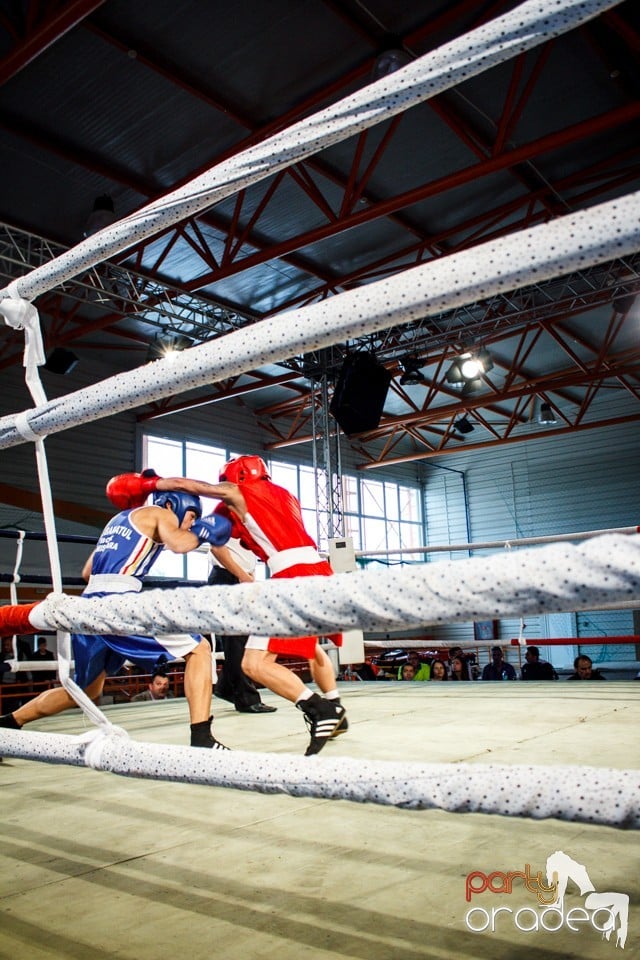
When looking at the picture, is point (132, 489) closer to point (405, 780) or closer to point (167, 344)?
point (405, 780)

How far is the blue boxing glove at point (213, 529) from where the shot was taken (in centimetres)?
262

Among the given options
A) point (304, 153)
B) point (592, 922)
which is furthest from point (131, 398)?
point (592, 922)

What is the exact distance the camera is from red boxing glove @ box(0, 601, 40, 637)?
1295 millimetres

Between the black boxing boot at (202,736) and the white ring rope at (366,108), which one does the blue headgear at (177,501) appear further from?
the white ring rope at (366,108)

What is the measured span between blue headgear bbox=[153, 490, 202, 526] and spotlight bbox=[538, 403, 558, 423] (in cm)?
1235

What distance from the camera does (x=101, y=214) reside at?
7297 millimetres

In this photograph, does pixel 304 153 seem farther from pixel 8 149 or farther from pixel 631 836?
pixel 8 149

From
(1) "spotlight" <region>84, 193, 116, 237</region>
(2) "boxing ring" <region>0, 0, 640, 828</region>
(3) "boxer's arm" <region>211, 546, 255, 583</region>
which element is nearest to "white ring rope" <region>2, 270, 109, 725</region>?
(2) "boxing ring" <region>0, 0, 640, 828</region>

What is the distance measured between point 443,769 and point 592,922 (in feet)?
1.87

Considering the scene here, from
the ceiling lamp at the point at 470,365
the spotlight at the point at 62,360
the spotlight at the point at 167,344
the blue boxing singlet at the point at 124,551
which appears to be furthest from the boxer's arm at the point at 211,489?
the ceiling lamp at the point at 470,365

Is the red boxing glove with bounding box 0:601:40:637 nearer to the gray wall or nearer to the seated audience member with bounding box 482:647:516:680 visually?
the seated audience member with bounding box 482:647:516:680

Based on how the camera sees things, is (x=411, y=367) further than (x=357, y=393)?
Yes

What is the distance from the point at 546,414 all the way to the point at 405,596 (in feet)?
46.0

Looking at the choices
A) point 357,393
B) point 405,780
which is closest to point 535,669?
point 357,393
